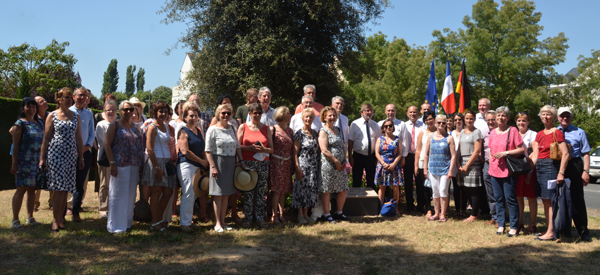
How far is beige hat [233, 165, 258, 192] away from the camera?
6289 millimetres

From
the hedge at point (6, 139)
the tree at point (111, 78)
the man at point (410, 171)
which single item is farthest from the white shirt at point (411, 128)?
the tree at point (111, 78)

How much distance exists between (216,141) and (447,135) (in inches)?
158

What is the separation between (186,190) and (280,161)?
1581mm

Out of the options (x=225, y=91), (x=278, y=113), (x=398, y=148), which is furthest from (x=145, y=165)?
(x=225, y=91)

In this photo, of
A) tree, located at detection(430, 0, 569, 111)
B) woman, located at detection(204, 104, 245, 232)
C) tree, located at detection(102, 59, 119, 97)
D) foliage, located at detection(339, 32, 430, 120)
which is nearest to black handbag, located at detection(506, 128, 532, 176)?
woman, located at detection(204, 104, 245, 232)

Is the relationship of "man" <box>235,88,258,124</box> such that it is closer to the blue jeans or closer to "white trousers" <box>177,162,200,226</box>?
"white trousers" <box>177,162,200,226</box>

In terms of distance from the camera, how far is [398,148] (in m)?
7.87

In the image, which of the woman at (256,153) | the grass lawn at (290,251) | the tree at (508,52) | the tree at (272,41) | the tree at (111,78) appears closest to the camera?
the grass lawn at (290,251)

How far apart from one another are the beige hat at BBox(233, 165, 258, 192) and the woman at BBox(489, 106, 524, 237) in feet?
12.0

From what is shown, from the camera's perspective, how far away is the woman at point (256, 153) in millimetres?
6531

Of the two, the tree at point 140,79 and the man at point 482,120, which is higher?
the tree at point 140,79

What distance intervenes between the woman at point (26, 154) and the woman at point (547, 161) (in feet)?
23.4

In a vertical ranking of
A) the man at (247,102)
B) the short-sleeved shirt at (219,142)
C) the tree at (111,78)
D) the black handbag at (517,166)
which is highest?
the tree at (111,78)

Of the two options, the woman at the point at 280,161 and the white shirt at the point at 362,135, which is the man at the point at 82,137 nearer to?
the woman at the point at 280,161
